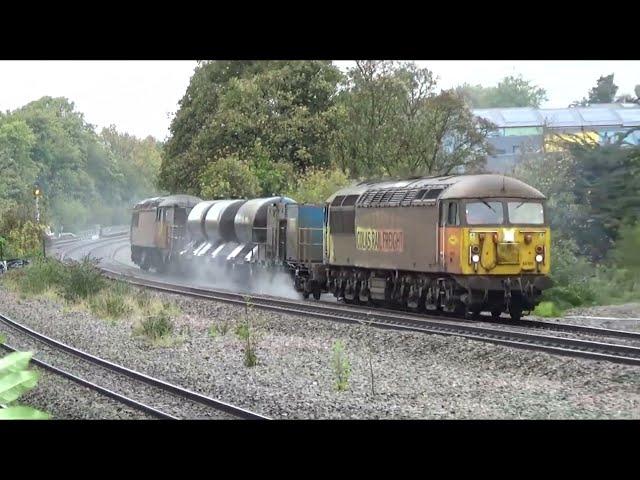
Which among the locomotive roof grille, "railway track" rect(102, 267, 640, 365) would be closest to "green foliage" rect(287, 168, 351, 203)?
"railway track" rect(102, 267, 640, 365)

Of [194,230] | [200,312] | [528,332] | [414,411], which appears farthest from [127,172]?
[414,411]

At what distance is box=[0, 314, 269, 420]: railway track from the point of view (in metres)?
10.9

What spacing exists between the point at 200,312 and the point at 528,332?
9.45 m

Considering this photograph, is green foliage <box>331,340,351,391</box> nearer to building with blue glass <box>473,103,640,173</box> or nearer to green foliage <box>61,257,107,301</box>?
green foliage <box>61,257,107,301</box>

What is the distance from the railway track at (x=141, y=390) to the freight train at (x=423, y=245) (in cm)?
725

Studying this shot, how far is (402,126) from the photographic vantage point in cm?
4128

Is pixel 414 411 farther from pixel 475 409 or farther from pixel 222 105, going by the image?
pixel 222 105

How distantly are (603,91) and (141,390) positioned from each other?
7323 cm

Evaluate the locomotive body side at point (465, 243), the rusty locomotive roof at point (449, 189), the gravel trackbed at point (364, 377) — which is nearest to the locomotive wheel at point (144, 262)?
the rusty locomotive roof at point (449, 189)

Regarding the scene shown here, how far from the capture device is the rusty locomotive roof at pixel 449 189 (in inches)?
779

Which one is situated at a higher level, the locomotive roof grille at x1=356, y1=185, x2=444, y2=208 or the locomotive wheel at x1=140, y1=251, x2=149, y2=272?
the locomotive roof grille at x1=356, y1=185, x2=444, y2=208

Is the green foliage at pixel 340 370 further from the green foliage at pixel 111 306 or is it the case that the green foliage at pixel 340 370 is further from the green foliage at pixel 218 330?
the green foliage at pixel 111 306

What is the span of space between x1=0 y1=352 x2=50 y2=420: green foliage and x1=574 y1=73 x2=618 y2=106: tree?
8028 centimetres

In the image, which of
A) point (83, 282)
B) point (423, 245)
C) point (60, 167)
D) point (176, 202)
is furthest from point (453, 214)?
point (60, 167)
